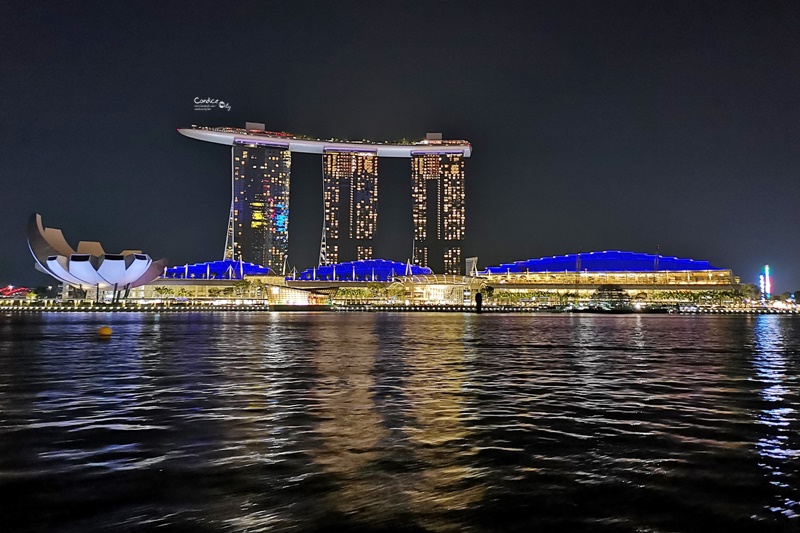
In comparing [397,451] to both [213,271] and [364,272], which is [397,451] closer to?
[213,271]

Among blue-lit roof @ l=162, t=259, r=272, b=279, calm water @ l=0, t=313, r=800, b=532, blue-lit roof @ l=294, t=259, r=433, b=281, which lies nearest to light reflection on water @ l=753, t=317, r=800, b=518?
calm water @ l=0, t=313, r=800, b=532

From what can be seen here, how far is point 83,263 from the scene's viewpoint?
361 ft

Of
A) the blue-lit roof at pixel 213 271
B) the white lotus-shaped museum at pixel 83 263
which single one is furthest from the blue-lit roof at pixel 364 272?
the white lotus-shaped museum at pixel 83 263

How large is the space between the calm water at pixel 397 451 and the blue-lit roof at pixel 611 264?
497ft

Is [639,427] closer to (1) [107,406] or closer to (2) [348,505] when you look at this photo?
(2) [348,505]

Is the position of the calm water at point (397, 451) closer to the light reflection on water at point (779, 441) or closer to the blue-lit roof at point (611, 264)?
the light reflection on water at point (779, 441)

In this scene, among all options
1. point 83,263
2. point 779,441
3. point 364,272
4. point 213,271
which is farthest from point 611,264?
point 779,441

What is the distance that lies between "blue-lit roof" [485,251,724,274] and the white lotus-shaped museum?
99.9 metres

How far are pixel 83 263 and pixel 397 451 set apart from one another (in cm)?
11809

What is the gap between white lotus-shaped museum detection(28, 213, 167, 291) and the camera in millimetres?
110188

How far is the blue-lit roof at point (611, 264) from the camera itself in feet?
531

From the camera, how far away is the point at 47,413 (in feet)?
37.5

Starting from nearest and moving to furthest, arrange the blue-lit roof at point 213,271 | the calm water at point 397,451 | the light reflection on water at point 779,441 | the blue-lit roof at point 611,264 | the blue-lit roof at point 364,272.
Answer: the calm water at point 397,451, the light reflection on water at point 779,441, the blue-lit roof at point 611,264, the blue-lit roof at point 213,271, the blue-lit roof at point 364,272

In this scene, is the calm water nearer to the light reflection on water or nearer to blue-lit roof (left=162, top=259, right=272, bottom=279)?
the light reflection on water
